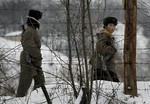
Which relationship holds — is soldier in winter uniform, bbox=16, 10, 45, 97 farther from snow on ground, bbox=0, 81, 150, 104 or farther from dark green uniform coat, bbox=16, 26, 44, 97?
Answer: snow on ground, bbox=0, 81, 150, 104

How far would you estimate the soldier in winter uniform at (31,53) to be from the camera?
723cm

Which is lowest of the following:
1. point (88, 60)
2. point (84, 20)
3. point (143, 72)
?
point (143, 72)

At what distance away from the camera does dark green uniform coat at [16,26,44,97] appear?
7230mm

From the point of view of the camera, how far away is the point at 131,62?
6.91 metres

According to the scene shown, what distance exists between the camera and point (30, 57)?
24.1 feet

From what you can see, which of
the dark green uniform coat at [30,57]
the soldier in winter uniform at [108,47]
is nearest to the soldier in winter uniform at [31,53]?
the dark green uniform coat at [30,57]

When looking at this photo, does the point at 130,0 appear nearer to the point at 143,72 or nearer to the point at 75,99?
the point at 75,99

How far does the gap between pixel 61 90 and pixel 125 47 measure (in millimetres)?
1044

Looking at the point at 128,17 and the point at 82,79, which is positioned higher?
the point at 128,17

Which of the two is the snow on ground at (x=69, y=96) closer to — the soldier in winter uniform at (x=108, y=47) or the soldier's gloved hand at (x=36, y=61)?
the soldier in winter uniform at (x=108, y=47)

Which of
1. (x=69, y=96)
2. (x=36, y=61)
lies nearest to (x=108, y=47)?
(x=69, y=96)

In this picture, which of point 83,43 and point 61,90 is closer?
point 83,43

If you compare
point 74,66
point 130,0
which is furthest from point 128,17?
point 74,66

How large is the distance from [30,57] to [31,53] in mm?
64
